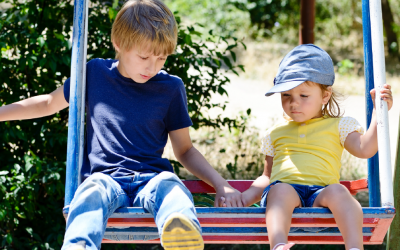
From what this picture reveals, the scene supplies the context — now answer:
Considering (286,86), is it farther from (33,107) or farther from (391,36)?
(391,36)

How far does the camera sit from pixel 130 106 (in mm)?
2301

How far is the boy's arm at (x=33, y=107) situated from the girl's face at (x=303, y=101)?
1.08m

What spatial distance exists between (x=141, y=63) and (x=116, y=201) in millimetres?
624

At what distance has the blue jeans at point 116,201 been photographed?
175cm

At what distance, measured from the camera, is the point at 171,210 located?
182 centimetres

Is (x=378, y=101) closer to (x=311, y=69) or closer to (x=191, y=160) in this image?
(x=311, y=69)

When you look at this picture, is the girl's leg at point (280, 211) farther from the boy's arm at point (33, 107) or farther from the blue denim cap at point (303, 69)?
the boy's arm at point (33, 107)

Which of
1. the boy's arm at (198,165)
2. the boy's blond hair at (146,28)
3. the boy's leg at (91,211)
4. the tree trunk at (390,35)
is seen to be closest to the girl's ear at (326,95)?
the boy's arm at (198,165)

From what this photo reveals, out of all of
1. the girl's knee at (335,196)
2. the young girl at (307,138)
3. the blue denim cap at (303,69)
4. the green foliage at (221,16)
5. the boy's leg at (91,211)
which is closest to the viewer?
the boy's leg at (91,211)

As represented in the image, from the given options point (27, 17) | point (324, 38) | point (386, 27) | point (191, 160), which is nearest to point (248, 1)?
point (324, 38)

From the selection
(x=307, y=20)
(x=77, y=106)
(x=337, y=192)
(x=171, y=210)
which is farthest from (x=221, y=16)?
(x=171, y=210)

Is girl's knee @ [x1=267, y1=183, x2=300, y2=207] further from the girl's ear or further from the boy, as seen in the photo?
the girl's ear

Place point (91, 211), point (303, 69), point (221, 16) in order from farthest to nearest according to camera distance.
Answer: point (221, 16) < point (303, 69) < point (91, 211)

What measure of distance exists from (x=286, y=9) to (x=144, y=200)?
12.3m
